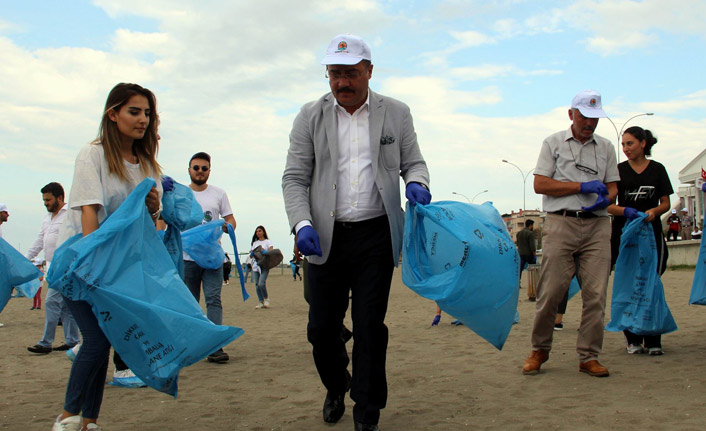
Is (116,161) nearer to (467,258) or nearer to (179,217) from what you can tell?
(179,217)

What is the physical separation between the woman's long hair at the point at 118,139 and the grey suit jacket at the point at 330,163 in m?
0.77

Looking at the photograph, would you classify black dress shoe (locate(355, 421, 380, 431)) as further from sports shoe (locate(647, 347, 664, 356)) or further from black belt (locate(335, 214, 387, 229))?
sports shoe (locate(647, 347, 664, 356))

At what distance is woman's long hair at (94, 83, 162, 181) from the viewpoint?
373 centimetres

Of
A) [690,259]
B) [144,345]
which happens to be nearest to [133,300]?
[144,345]

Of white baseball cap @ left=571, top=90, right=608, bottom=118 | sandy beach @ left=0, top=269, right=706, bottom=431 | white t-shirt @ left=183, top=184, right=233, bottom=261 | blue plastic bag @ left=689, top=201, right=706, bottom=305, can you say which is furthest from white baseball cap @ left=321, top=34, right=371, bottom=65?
blue plastic bag @ left=689, top=201, right=706, bottom=305

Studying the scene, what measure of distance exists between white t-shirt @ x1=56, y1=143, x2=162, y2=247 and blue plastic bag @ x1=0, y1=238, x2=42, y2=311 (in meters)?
0.77

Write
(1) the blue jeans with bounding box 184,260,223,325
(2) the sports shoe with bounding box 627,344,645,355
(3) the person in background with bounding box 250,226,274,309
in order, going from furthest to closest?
1. (3) the person in background with bounding box 250,226,274,309
2. (1) the blue jeans with bounding box 184,260,223,325
3. (2) the sports shoe with bounding box 627,344,645,355

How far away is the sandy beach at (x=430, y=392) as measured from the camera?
165 inches

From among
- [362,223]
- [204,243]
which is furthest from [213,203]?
[362,223]

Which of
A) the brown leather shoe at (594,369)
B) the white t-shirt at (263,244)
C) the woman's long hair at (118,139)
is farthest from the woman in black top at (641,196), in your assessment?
the white t-shirt at (263,244)

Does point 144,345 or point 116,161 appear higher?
point 116,161

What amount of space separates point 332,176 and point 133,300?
51.3 inches

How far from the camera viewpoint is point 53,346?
339 inches

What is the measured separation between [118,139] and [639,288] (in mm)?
4676
